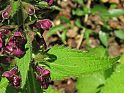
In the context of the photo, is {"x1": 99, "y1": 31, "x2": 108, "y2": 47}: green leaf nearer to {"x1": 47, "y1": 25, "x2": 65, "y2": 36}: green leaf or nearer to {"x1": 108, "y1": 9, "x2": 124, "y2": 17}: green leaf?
{"x1": 108, "y1": 9, "x2": 124, "y2": 17}: green leaf

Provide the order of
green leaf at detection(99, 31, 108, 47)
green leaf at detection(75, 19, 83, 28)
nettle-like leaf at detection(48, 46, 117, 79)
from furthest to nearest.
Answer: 1. green leaf at detection(75, 19, 83, 28)
2. green leaf at detection(99, 31, 108, 47)
3. nettle-like leaf at detection(48, 46, 117, 79)

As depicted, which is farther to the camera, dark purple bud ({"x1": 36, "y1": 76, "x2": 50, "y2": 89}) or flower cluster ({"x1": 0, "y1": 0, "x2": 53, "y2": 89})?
dark purple bud ({"x1": 36, "y1": 76, "x2": 50, "y2": 89})

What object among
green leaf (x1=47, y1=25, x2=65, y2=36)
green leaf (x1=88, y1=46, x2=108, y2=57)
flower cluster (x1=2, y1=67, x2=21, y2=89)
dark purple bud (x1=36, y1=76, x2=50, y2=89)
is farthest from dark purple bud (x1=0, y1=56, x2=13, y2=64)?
green leaf (x1=47, y1=25, x2=65, y2=36)

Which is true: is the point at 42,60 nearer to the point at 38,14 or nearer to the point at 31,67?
the point at 31,67

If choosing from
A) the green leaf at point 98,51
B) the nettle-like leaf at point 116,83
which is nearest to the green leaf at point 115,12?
the green leaf at point 98,51

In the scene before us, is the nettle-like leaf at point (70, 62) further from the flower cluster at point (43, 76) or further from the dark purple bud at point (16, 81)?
the dark purple bud at point (16, 81)

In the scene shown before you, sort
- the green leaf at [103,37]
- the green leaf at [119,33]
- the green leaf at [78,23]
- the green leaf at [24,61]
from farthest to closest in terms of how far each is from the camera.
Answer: the green leaf at [78,23], the green leaf at [119,33], the green leaf at [103,37], the green leaf at [24,61]

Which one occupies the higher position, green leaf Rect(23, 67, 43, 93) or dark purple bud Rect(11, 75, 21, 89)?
dark purple bud Rect(11, 75, 21, 89)

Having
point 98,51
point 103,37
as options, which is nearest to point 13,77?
point 98,51

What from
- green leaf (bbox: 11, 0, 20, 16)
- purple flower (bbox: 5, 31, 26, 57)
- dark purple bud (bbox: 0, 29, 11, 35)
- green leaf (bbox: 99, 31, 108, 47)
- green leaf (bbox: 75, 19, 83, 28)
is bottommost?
green leaf (bbox: 99, 31, 108, 47)
